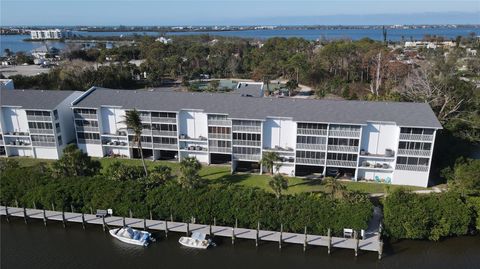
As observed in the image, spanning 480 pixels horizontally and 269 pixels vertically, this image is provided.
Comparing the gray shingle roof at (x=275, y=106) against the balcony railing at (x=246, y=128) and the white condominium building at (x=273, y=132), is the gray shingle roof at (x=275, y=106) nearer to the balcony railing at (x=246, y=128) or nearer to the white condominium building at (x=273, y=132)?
the white condominium building at (x=273, y=132)

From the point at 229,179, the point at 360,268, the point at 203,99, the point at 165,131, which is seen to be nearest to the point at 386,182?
the point at 360,268

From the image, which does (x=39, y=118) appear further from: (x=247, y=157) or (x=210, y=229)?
(x=210, y=229)

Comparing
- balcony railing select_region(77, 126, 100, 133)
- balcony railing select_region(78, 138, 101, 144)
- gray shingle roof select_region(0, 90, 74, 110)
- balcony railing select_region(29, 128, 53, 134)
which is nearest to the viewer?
gray shingle roof select_region(0, 90, 74, 110)

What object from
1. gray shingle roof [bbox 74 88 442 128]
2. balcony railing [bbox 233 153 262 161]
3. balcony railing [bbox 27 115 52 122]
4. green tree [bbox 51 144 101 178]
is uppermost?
gray shingle roof [bbox 74 88 442 128]

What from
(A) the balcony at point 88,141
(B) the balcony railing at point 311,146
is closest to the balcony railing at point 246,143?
(B) the balcony railing at point 311,146

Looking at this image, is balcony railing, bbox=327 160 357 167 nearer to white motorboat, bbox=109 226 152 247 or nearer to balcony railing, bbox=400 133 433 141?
balcony railing, bbox=400 133 433 141

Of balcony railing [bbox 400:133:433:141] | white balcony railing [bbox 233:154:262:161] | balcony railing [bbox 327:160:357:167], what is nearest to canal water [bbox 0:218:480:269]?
balcony railing [bbox 400:133:433:141]

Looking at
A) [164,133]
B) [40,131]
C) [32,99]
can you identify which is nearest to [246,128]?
[164,133]
